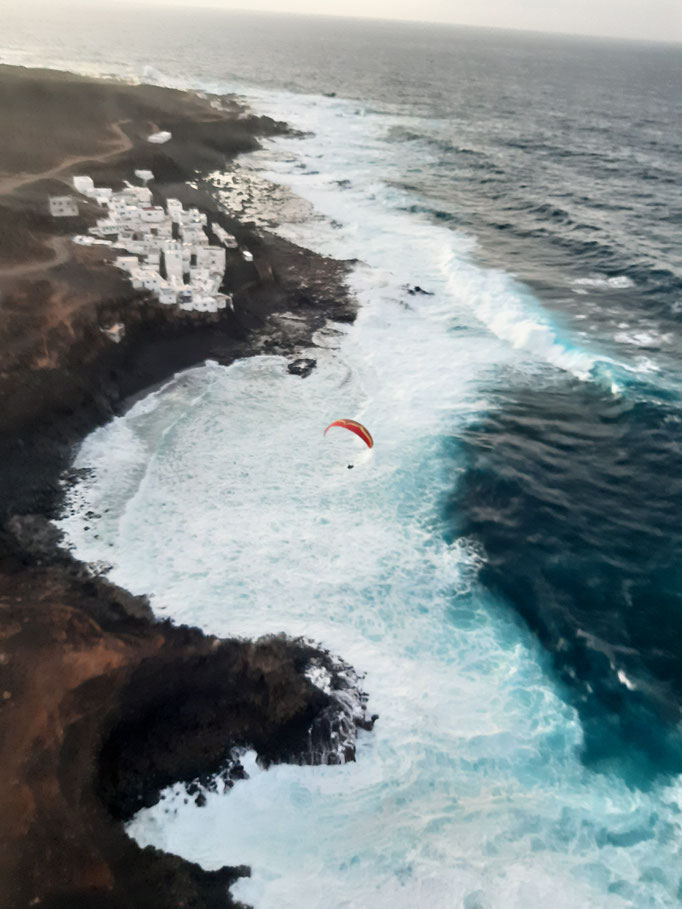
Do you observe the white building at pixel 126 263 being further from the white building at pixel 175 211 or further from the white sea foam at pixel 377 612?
the white building at pixel 175 211

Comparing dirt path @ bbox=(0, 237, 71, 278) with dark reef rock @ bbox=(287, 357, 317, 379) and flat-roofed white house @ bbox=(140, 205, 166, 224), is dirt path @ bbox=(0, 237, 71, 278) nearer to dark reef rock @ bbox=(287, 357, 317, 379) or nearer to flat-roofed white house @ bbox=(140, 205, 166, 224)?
flat-roofed white house @ bbox=(140, 205, 166, 224)

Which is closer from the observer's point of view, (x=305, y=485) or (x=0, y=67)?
(x=305, y=485)

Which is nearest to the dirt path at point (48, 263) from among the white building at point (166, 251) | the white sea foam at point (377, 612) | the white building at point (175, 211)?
the white building at point (166, 251)

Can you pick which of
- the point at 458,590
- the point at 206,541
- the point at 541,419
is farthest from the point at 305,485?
the point at 541,419

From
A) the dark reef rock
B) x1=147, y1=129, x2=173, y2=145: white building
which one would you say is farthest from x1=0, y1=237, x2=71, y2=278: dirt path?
x1=147, y1=129, x2=173, y2=145: white building

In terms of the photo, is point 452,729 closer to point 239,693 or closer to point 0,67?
point 239,693
